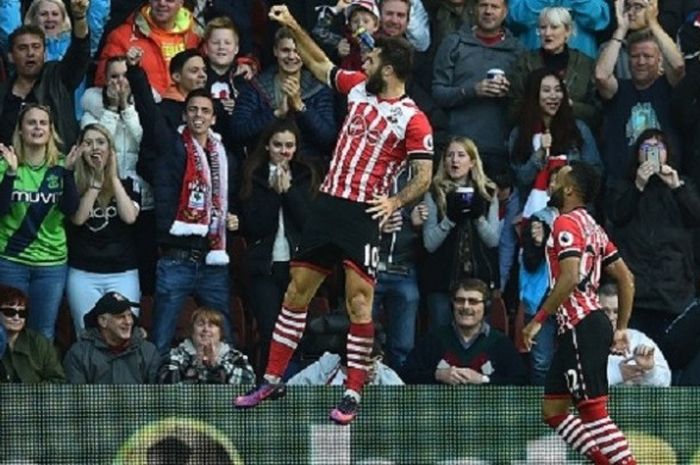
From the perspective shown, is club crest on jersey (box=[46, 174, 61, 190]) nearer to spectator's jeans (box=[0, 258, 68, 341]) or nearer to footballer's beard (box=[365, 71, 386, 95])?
spectator's jeans (box=[0, 258, 68, 341])

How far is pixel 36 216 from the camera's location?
20375 mm

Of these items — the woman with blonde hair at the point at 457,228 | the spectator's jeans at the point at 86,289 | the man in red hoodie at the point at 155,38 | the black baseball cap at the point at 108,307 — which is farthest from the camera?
the man in red hoodie at the point at 155,38

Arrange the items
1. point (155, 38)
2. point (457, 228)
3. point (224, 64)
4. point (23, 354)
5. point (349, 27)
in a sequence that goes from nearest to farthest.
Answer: point (23, 354), point (457, 228), point (349, 27), point (224, 64), point (155, 38)

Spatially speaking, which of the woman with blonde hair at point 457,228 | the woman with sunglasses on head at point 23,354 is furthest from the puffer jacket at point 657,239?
the woman with sunglasses on head at point 23,354

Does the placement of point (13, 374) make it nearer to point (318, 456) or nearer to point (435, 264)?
point (318, 456)

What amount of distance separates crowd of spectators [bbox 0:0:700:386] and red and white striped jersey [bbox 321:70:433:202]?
1.33m

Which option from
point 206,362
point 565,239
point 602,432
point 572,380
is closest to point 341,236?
point 565,239

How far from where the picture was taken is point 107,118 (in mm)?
20922

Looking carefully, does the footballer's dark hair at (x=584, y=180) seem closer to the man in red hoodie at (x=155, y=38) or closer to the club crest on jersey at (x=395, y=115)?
the club crest on jersey at (x=395, y=115)

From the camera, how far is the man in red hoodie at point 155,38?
21766 millimetres

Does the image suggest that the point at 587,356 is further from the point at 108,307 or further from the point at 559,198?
the point at 108,307

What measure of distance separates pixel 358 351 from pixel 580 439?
5.37 feet

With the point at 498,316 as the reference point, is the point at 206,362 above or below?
below

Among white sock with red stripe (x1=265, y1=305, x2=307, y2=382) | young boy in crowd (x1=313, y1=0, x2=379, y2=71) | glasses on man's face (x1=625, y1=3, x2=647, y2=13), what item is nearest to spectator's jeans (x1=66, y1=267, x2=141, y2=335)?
white sock with red stripe (x1=265, y1=305, x2=307, y2=382)
